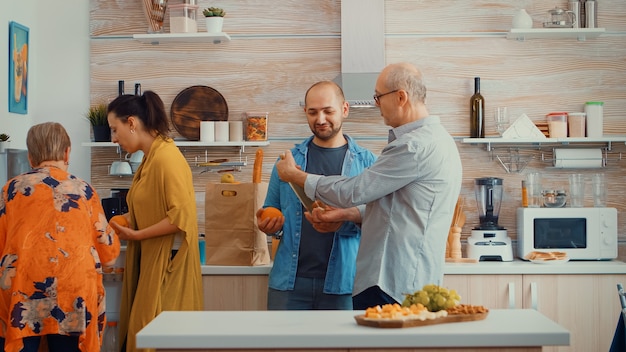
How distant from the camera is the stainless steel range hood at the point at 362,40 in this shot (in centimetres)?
446

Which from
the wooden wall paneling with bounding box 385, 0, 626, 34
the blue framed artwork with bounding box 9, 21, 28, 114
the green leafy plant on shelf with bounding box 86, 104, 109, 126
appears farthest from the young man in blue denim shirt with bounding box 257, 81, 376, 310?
the blue framed artwork with bounding box 9, 21, 28, 114

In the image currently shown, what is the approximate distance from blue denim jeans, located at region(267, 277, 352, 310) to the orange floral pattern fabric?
766 mm

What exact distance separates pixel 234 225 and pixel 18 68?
4.69 ft

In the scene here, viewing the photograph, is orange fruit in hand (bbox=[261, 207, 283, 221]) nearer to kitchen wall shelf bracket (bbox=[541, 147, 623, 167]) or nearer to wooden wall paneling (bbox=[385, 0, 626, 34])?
wooden wall paneling (bbox=[385, 0, 626, 34])

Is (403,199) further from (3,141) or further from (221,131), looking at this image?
(3,141)

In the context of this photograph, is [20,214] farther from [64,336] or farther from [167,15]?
[167,15]

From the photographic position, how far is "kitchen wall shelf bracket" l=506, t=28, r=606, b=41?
443 cm

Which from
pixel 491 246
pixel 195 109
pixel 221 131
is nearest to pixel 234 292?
pixel 221 131

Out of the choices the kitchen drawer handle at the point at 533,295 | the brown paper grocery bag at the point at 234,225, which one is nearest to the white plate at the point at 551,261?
the kitchen drawer handle at the point at 533,295

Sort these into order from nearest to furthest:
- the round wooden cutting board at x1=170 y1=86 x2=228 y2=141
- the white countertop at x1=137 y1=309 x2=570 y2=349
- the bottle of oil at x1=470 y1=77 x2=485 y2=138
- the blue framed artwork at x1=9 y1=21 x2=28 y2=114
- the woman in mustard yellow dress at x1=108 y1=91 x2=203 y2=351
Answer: the white countertop at x1=137 y1=309 x2=570 y2=349 → the woman in mustard yellow dress at x1=108 y1=91 x2=203 y2=351 → the blue framed artwork at x1=9 y1=21 x2=28 y2=114 → the bottle of oil at x1=470 y1=77 x2=485 y2=138 → the round wooden cutting board at x1=170 y1=86 x2=228 y2=141

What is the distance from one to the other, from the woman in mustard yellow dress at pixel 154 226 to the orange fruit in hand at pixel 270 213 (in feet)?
0.91

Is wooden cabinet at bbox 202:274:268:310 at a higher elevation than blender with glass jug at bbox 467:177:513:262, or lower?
lower

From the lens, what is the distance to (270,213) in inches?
133

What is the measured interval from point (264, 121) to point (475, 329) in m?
2.55
